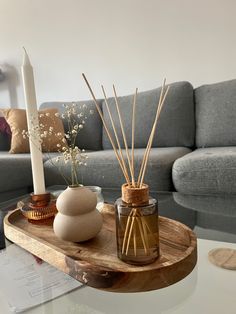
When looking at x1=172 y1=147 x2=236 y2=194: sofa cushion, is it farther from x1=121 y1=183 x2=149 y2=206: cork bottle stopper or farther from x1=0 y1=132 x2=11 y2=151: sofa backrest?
x1=0 y1=132 x2=11 y2=151: sofa backrest

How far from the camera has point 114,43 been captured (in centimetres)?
232

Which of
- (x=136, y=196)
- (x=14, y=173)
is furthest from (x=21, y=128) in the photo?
(x=136, y=196)

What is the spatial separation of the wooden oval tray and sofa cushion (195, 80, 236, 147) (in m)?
1.18

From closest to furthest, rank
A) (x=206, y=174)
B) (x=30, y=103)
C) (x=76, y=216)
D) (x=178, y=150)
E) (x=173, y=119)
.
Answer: (x=76, y=216) < (x=30, y=103) < (x=206, y=174) < (x=178, y=150) < (x=173, y=119)

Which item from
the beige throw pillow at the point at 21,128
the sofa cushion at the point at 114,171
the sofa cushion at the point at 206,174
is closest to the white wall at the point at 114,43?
the beige throw pillow at the point at 21,128

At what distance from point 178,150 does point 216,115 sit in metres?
0.33

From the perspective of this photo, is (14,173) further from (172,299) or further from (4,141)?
(172,299)

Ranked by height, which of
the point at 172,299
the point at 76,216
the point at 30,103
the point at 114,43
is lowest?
the point at 172,299

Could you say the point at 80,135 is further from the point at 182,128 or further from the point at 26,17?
the point at 26,17

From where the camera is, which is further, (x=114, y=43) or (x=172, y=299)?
(x=114, y=43)

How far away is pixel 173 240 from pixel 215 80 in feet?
5.49

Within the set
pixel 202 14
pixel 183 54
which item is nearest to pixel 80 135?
pixel 183 54

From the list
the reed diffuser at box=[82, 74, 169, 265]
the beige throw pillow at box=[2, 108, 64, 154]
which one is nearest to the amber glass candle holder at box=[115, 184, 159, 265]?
the reed diffuser at box=[82, 74, 169, 265]

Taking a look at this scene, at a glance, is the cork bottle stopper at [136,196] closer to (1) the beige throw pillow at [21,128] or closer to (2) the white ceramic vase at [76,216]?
(2) the white ceramic vase at [76,216]
